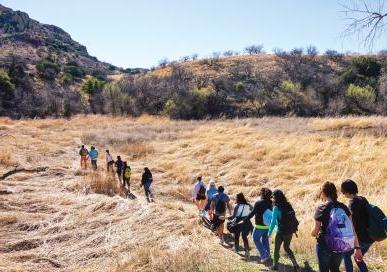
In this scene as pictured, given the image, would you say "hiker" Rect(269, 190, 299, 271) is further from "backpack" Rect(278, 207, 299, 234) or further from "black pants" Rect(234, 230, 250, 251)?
"black pants" Rect(234, 230, 250, 251)

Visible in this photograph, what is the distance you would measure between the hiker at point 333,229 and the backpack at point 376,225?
0.32 meters

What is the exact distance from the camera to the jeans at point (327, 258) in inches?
240

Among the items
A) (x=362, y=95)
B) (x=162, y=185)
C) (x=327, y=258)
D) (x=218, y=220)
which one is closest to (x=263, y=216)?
(x=218, y=220)

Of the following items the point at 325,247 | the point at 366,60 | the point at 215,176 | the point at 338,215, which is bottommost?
the point at 215,176

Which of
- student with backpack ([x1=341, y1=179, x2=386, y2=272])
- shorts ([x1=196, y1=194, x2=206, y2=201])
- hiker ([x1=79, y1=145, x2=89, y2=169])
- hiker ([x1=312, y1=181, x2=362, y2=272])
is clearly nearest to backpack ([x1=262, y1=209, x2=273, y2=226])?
student with backpack ([x1=341, y1=179, x2=386, y2=272])

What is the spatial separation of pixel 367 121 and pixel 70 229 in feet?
75.6

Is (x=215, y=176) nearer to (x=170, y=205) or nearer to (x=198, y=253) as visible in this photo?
→ (x=170, y=205)

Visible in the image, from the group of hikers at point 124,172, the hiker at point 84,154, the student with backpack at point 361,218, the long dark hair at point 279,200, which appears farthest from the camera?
the hiker at point 84,154

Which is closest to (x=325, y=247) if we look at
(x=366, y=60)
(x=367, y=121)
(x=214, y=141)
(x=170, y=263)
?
(x=170, y=263)

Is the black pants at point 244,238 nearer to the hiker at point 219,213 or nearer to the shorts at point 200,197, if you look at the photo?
the hiker at point 219,213

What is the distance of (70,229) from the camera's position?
11711 millimetres

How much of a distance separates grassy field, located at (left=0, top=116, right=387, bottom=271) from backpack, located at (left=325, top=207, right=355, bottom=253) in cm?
221

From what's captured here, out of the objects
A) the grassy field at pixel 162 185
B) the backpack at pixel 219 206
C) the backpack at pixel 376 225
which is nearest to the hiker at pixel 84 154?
the grassy field at pixel 162 185

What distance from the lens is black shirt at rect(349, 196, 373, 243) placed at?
6.28 metres
